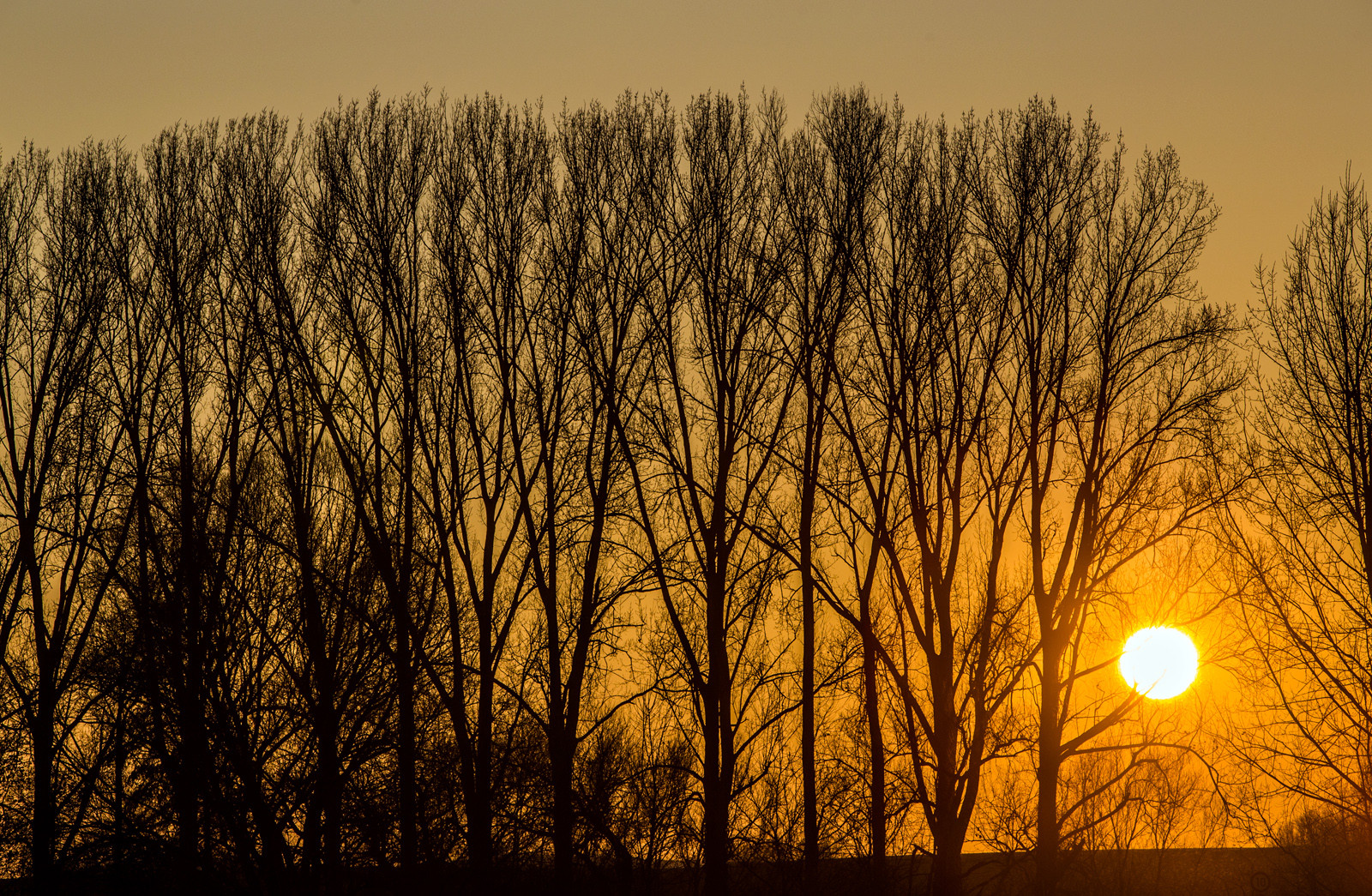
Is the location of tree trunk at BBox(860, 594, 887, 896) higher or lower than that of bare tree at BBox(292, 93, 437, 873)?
lower

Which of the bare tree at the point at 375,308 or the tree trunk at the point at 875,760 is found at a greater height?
the bare tree at the point at 375,308

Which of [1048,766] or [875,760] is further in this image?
[875,760]

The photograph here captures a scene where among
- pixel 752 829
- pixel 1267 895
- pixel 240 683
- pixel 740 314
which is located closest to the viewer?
pixel 240 683

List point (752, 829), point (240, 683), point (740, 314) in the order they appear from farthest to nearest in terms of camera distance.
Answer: point (752, 829) → point (740, 314) → point (240, 683)

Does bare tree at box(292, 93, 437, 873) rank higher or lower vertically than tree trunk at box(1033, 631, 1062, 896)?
higher

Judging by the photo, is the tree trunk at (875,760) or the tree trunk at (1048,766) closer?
the tree trunk at (1048,766)

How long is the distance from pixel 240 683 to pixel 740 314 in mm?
8603

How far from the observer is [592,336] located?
52.0 feet

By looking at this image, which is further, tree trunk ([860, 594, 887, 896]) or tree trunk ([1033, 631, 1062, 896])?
tree trunk ([860, 594, 887, 896])

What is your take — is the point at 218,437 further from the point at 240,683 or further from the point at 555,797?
the point at 555,797

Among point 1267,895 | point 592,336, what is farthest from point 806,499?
point 1267,895

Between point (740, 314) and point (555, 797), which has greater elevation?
point (740, 314)

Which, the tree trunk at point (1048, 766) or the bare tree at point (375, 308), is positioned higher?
the bare tree at point (375, 308)

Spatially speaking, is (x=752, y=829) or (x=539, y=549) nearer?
(x=539, y=549)
